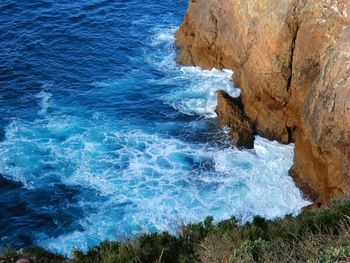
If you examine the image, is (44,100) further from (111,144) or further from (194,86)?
(194,86)

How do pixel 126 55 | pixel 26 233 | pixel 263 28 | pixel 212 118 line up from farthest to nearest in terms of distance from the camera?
pixel 126 55 < pixel 212 118 < pixel 263 28 < pixel 26 233

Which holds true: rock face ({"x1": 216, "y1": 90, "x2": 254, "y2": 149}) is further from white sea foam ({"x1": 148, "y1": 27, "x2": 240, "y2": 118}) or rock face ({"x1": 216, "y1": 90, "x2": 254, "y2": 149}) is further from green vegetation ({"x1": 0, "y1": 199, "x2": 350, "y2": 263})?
green vegetation ({"x1": 0, "y1": 199, "x2": 350, "y2": 263})

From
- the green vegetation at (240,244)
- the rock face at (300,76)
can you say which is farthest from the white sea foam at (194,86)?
the green vegetation at (240,244)

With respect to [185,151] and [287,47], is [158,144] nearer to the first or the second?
[185,151]

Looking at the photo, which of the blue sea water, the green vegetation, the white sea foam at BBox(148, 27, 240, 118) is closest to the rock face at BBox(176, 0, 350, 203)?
the white sea foam at BBox(148, 27, 240, 118)

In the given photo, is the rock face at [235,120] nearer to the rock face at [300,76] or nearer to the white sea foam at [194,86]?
the rock face at [300,76]

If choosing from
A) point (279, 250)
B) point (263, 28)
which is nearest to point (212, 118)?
point (263, 28)
